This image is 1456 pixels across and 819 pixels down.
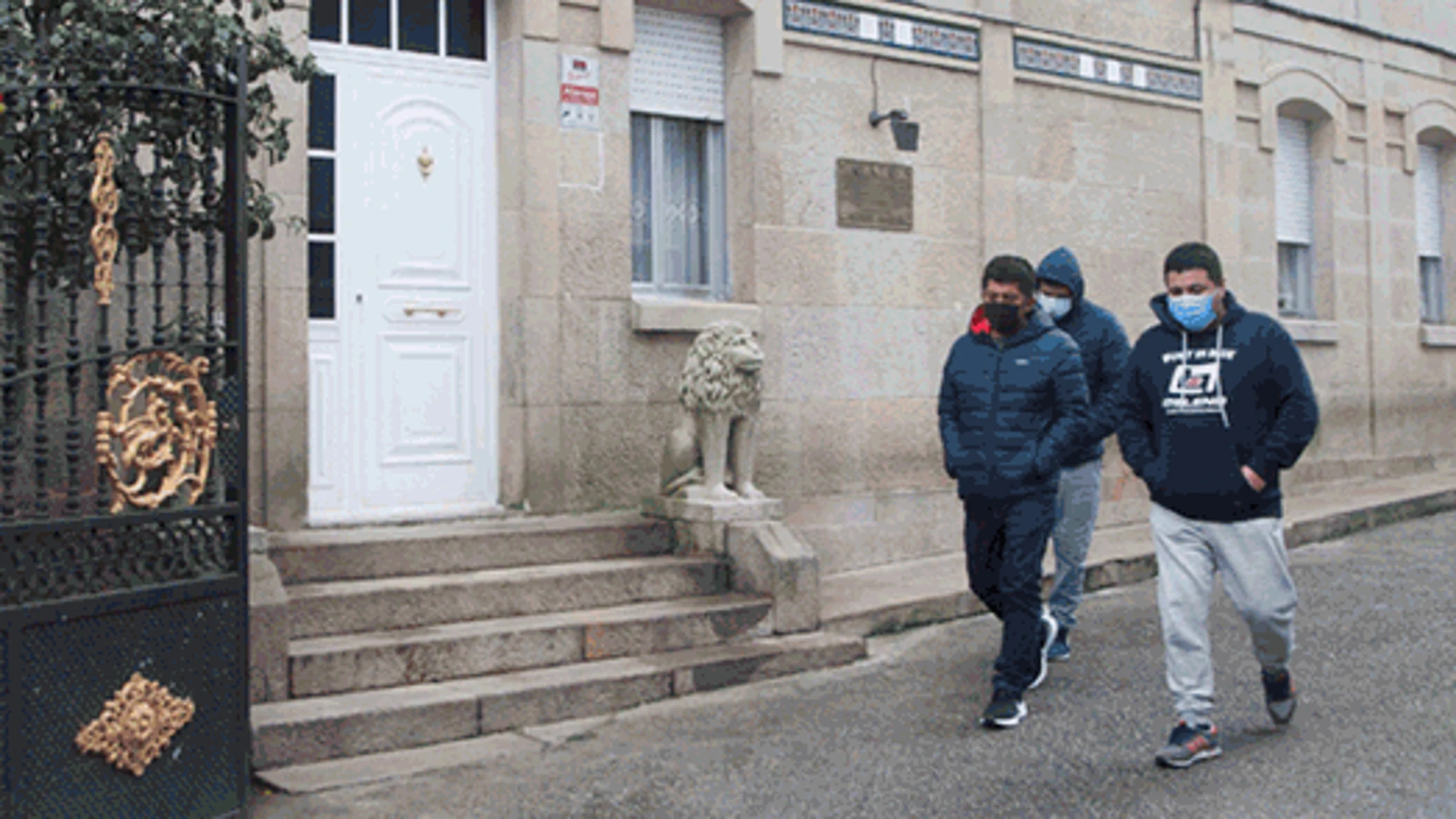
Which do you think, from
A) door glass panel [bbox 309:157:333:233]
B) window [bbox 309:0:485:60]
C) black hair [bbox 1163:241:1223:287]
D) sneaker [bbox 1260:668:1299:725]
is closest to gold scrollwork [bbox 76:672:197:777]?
door glass panel [bbox 309:157:333:233]

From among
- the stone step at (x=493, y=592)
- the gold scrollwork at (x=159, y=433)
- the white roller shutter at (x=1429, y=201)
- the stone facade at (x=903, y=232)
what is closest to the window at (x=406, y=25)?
the stone facade at (x=903, y=232)

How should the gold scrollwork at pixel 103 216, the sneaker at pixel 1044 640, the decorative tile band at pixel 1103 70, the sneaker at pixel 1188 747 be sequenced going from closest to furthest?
the gold scrollwork at pixel 103 216 → the sneaker at pixel 1188 747 → the sneaker at pixel 1044 640 → the decorative tile band at pixel 1103 70

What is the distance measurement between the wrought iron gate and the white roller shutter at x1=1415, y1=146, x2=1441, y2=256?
42.5 ft

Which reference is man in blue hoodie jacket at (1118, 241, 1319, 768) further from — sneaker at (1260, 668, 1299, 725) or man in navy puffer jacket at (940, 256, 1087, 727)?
man in navy puffer jacket at (940, 256, 1087, 727)

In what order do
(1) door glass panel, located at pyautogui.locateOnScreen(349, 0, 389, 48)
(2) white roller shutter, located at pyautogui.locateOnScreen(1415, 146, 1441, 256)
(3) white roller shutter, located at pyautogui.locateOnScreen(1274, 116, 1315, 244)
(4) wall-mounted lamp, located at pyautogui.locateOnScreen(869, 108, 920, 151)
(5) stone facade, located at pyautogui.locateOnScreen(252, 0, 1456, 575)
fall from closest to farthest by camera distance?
(1) door glass panel, located at pyautogui.locateOnScreen(349, 0, 389, 48), (5) stone facade, located at pyautogui.locateOnScreen(252, 0, 1456, 575), (4) wall-mounted lamp, located at pyautogui.locateOnScreen(869, 108, 920, 151), (3) white roller shutter, located at pyautogui.locateOnScreen(1274, 116, 1315, 244), (2) white roller shutter, located at pyautogui.locateOnScreen(1415, 146, 1441, 256)

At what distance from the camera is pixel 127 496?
4566 millimetres

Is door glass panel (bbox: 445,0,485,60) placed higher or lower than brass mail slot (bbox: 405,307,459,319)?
higher

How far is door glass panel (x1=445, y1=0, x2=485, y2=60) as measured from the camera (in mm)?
8094

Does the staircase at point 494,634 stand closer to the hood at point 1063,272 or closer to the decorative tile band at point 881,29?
the hood at point 1063,272

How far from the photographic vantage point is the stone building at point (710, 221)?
25.0 ft

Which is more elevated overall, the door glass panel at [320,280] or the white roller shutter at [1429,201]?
the white roller shutter at [1429,201]

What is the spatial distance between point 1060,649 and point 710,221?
12.4 ft

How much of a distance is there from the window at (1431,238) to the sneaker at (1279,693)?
1041 cm

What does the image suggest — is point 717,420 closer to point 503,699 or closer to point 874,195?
point 503,699
